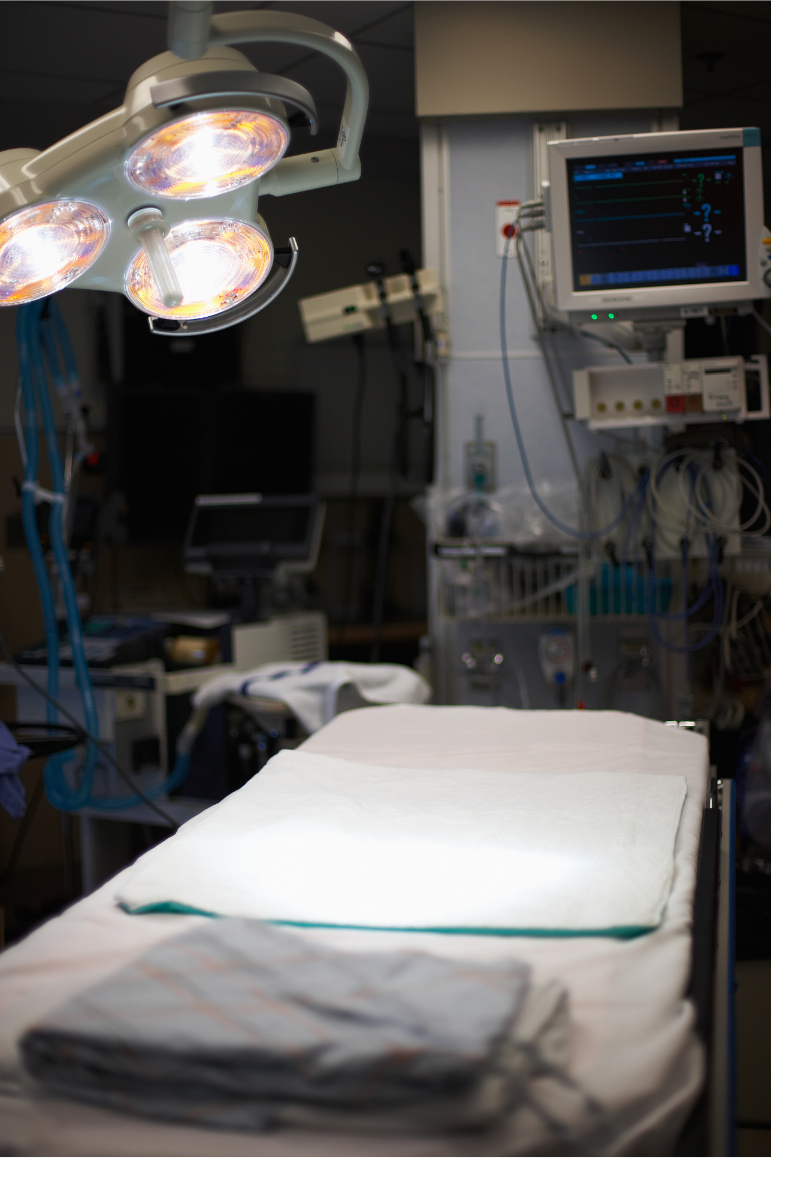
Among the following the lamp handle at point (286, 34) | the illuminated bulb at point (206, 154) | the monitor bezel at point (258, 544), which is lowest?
the monitor bezel at point (258, 544)

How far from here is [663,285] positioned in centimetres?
245

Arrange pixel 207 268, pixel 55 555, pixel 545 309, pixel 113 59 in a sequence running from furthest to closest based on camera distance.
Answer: pixel 113 59 → pixel 545 309 → pixel 55 555 → pixel 207 268

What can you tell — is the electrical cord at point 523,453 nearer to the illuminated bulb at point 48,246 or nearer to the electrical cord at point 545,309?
the electrical cord at point 545,309

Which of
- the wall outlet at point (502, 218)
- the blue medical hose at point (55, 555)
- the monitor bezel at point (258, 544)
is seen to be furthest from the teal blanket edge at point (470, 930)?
the wall outlet at point (502, 218)

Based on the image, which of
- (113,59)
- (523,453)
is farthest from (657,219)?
(113,59)

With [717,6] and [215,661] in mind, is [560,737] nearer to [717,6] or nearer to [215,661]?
[215,661]

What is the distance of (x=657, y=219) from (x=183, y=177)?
1611 mm

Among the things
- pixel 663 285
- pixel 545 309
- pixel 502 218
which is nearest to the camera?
pixel 663 285

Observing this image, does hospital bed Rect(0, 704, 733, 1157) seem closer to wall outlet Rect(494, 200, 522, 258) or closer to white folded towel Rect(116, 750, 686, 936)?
white folded towel Rect(116, 750, 686, 936)

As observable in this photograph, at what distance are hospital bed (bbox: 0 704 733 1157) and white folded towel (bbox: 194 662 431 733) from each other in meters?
1.20

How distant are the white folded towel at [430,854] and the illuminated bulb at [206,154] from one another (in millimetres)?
813

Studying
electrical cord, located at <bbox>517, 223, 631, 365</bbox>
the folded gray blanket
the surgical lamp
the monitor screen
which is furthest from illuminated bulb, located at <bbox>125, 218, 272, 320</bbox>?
the monitor screen

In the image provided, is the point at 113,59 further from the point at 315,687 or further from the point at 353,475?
the point at 315,687

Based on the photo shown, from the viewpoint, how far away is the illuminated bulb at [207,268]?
4.50 ft
